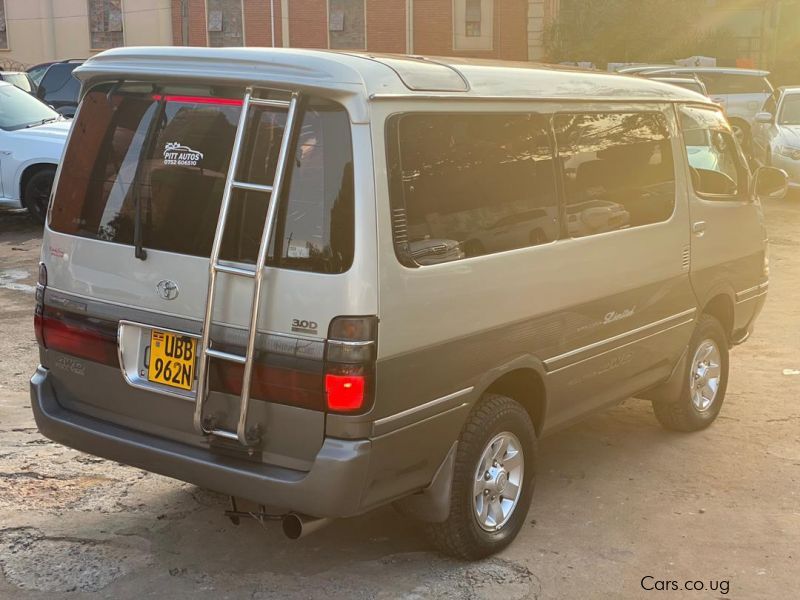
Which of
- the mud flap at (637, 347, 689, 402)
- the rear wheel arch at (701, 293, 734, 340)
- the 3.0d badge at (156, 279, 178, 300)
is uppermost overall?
the 3.0d badge at (156, 279, 178, 300)

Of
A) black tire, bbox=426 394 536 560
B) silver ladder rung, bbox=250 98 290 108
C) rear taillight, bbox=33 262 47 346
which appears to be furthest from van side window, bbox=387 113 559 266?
rear taillight, bbox=33 262 47 346

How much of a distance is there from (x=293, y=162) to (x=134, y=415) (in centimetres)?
120

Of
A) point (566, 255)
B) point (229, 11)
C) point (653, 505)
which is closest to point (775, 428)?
point (653, 505)

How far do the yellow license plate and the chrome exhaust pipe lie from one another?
1.97 feet

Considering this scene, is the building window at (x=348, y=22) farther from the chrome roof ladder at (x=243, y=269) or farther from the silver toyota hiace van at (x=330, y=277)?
the chrome roof ladder at (x=243, y=269)

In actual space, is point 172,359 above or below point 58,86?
below

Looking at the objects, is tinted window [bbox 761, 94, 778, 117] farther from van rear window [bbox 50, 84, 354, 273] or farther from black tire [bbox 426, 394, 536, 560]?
van rear window [bbox 50, 84, 354, 273]

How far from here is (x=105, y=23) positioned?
45656mm

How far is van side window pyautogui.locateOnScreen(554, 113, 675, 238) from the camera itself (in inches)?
192

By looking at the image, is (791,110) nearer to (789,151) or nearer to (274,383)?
(789,151)

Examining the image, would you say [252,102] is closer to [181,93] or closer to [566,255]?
[181,93]

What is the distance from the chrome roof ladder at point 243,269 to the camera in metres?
3.80

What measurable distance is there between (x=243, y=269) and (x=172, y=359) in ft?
1.59

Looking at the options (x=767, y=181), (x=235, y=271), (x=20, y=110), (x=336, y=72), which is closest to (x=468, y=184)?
(x=336, y=72)
